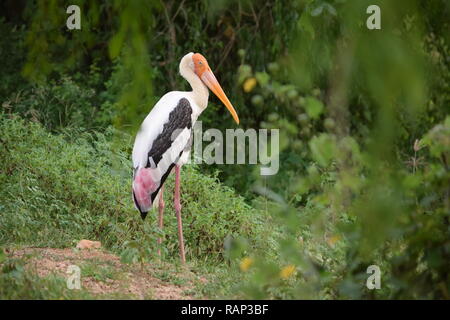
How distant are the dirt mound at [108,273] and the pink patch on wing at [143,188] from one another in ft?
1.14

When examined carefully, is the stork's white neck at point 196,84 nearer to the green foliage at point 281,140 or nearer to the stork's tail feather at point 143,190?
the green foliage at point 281,140

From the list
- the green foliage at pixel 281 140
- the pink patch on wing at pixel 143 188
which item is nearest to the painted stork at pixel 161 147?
the pink patch on wing at pixel 143 188

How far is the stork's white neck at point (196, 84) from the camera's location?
5.66 metres

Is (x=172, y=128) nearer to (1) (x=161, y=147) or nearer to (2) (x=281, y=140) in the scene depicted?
(1) (x=161, y=147)

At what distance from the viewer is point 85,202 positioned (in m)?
5.76

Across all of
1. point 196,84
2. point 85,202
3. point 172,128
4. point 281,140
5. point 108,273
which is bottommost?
point 108,273

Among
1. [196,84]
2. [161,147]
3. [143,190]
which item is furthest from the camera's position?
[196,84]

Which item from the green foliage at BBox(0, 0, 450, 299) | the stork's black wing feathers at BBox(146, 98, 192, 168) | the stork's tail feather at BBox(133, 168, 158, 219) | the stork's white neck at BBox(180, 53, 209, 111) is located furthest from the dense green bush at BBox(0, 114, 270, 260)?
the stork's white neck at BBox(180, 53, 209, 111)

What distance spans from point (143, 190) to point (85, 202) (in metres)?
0.87

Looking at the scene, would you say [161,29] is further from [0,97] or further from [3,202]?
[3,202]

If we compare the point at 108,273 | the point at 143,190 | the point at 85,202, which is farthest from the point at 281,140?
the point at 85,202

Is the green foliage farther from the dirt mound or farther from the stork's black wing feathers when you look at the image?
the stork's black wing feathers

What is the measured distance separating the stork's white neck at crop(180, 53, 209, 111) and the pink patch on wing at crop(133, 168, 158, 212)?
2.56 ft

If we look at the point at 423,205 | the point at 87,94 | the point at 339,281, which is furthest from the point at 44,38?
the point at 87,94
